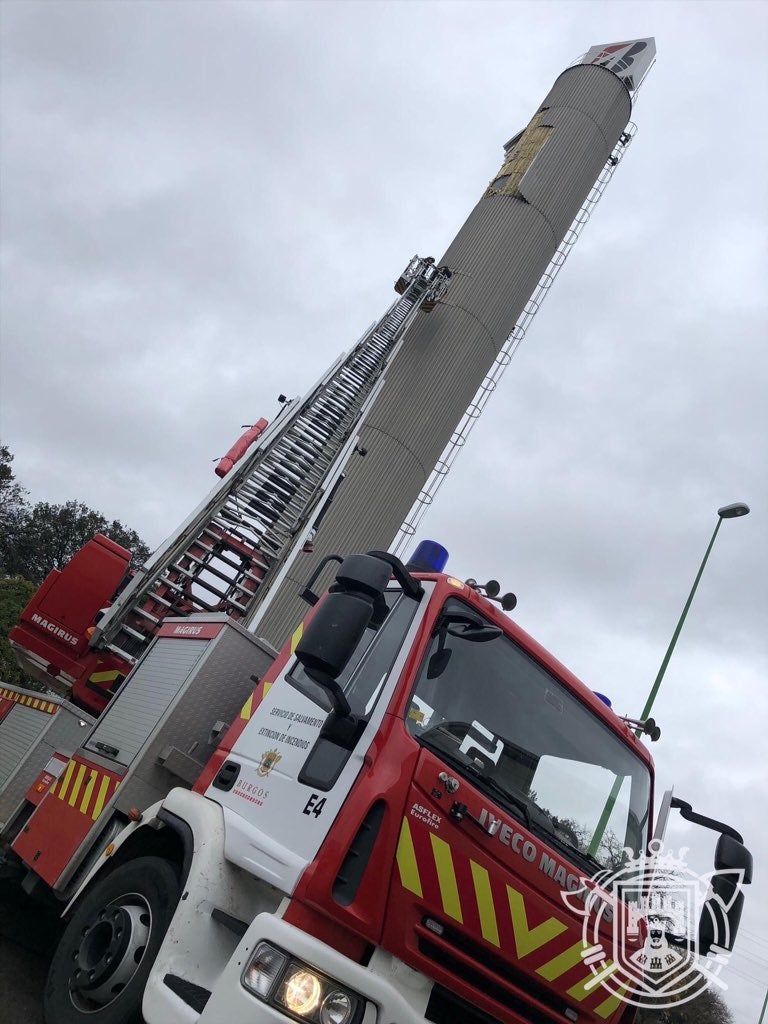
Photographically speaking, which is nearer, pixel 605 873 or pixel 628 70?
pixel 605 873

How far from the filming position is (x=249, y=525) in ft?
29.9

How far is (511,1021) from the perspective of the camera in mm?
2896

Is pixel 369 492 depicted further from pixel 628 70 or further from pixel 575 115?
pixel 628 70

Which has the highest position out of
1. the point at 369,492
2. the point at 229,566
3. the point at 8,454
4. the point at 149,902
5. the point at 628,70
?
the point at 628,70

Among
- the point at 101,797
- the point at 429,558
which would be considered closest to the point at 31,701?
the point at 101,797

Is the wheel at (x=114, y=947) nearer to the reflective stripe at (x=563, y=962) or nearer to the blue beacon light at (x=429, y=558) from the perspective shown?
the reflective stripe at (x=563, y=962)

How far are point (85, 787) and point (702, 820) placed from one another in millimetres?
3526

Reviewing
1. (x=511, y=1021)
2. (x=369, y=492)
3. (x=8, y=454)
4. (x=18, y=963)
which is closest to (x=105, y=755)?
(x=18, y=963)

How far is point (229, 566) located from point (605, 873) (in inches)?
245

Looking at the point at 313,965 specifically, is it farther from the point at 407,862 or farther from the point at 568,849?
the point at 568,849

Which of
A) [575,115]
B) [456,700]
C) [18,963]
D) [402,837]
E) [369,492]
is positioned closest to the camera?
[402,837]

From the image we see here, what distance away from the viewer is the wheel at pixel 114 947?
3.19 m

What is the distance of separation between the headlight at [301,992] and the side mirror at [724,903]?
1980 millimetres

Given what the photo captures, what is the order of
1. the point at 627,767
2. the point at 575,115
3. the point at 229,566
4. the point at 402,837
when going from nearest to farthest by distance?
the point at 402,837 → the point at 627,767 → the point at 229,566 → the point at 575,115
